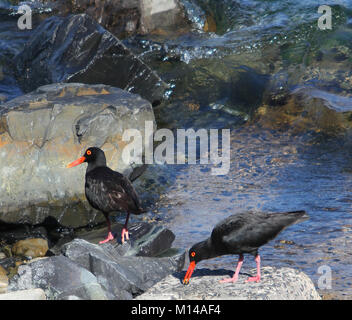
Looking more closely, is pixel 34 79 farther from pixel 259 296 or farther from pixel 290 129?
pixel 259 296

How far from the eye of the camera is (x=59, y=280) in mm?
5461

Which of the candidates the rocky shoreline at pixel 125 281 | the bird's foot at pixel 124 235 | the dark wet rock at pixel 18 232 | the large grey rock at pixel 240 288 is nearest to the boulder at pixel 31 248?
the dark wet rock at pixel 18 232

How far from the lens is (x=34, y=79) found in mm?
12336

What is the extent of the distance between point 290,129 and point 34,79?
521cm

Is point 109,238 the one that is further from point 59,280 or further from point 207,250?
point 207,250

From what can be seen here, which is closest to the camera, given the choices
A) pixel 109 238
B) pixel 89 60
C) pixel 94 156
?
pixel 109 238

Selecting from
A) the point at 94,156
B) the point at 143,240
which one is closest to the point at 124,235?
the point at 143,240

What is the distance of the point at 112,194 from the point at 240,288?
2.03 m

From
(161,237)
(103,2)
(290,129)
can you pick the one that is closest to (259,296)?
(161,237)

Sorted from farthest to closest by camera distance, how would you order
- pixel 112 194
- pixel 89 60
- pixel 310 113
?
pixel 89 60 → pixel 310 113 → pixel 112 194

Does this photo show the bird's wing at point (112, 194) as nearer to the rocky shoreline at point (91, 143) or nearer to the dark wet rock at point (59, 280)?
the rocky shoreline at point (91, 143)

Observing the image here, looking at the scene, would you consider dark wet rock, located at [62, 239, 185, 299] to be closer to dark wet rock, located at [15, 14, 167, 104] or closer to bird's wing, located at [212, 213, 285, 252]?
bird's wing, located at [212, 213, 285, 252]

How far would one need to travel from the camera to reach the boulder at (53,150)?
302 inches

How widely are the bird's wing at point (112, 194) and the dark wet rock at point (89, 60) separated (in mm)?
4678
